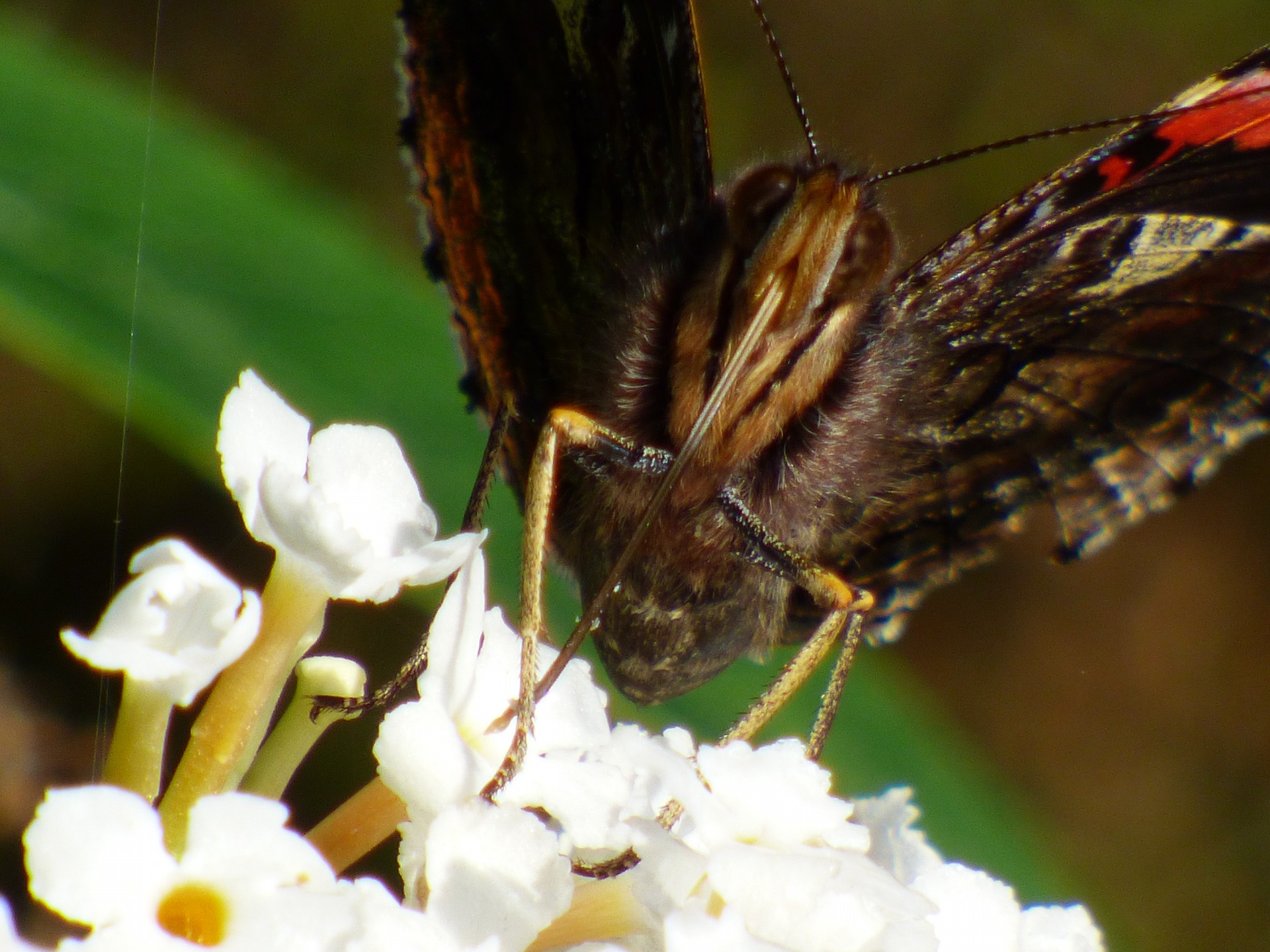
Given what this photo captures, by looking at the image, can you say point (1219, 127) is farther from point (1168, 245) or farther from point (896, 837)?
point (896, 837)

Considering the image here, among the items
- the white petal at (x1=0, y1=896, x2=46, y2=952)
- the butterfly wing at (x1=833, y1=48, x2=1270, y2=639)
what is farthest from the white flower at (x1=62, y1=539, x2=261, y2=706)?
the butterfly wing at (x1=833, y1=48, x2=1270, y2=639)

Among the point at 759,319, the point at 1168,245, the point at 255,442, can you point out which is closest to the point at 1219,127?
the point at 1168,245

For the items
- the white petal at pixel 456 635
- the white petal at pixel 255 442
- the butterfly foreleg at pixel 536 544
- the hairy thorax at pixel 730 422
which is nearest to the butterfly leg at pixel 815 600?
the hairy thorax at pixel 730 422

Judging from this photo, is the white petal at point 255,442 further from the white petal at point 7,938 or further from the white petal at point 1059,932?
the white petal at point 1059,932

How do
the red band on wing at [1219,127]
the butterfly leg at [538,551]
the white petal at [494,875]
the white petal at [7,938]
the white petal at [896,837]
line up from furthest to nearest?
the red band on wing at [1219,127] < the white petal at [896,837] < the butterfly leg at [538,551] < the white petal at [494,875] < the white petal at [7,938]

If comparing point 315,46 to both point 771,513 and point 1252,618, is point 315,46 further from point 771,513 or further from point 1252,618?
point 1252,618

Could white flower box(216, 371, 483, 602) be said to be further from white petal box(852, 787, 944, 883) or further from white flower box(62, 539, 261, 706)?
white petal box(852, 787, 944, 883)

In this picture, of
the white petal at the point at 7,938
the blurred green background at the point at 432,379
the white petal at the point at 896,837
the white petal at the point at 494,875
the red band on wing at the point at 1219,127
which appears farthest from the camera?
the blurred green background at the point at 432,379
